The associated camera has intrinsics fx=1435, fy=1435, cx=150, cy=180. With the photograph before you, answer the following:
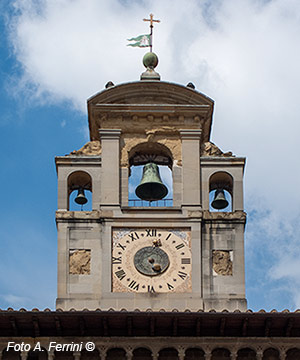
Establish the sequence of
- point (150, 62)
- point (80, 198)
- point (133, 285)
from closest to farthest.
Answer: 1. point (133, 285)
2. point (80, 198)
3. point (150, 62)

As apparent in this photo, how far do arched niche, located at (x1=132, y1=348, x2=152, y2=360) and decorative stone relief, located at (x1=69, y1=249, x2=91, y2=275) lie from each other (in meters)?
3.92

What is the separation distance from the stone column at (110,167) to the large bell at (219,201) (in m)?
3.24

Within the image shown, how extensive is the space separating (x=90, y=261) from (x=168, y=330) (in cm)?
430

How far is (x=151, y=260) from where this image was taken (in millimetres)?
42312

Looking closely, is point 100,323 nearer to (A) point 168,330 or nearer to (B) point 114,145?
(A) point 168,330

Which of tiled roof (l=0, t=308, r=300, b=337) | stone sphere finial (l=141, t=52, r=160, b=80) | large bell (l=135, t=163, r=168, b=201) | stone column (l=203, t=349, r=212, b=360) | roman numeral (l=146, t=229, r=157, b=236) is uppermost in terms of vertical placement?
stone sphere finial (l=141, t=52, r=160, b=80)

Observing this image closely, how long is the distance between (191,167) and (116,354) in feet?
24.3

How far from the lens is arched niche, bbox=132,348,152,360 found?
3881 centimetres

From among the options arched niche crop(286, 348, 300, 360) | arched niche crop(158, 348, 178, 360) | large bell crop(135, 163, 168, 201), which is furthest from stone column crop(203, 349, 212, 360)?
large bell crop(135, 163, 168, 201)

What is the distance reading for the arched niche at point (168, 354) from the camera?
3884 centimetres

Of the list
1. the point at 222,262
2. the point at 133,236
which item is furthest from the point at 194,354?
the point at 133,236

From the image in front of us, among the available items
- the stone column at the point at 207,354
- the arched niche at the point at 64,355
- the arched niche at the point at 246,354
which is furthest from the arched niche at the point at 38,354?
the arched niche at the point at 246,354

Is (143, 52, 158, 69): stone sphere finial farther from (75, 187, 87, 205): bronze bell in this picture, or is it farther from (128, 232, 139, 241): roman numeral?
(128, 232, 139, 241): roman numeral

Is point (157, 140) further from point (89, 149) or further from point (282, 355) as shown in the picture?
point (282, 355)
